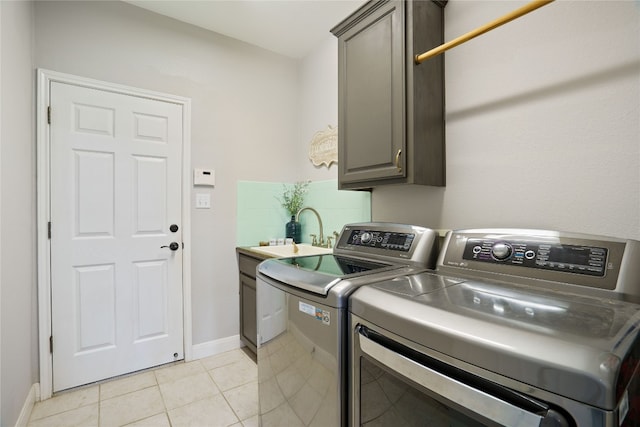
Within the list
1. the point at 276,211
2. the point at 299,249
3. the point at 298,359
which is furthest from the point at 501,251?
the point at 276,211

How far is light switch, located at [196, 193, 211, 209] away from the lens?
2.34m

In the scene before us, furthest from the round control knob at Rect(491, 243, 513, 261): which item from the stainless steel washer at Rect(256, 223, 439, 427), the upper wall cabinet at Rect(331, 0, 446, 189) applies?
the upper wall cabinet at Rect(331, 0, 446, 189)

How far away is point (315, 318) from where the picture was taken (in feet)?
3.35

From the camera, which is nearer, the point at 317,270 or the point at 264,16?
the point at 317,270

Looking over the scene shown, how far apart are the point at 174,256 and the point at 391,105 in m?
1.90

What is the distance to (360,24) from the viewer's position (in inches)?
63.9

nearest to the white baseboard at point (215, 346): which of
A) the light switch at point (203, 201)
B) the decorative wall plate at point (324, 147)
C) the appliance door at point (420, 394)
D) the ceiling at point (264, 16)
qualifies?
the light switch at point (203, 201)

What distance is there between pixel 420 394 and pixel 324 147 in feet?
6.78

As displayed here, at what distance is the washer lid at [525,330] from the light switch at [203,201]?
181 centimetres

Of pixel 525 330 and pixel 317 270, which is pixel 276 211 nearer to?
pixel 317 270

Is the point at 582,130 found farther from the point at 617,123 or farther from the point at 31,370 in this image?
the point at 31,370

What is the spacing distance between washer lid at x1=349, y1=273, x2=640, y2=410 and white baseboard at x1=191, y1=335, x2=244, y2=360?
1931mm

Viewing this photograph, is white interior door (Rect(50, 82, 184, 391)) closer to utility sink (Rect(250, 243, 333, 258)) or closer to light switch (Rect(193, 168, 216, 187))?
light switch (Rect(193, 168, 216, 187))

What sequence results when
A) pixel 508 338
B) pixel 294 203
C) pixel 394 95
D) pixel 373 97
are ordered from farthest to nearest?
pixel 294 203, pixel 373 97, pixel 394 95, pixel 508 338
